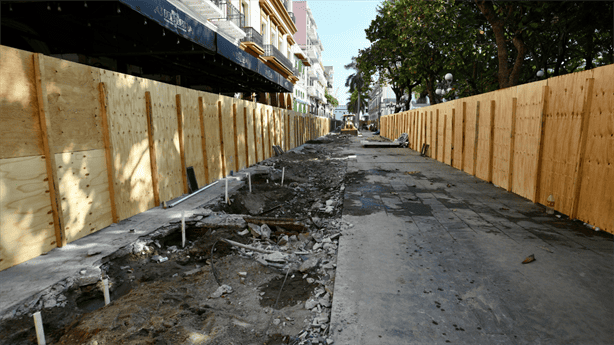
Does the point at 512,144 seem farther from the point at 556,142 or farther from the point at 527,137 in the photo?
the point at 556,142

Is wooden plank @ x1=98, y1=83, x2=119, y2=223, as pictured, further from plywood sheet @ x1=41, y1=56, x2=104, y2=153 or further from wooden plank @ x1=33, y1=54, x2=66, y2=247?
wooden plank @ x1=33, y1=54, x2=66, y2=247

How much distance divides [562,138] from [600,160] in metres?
0.96

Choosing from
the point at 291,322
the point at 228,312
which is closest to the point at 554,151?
the point at 291,322

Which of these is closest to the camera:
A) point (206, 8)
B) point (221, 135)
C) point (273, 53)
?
point (221, 135)

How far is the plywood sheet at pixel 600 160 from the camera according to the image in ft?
14.8

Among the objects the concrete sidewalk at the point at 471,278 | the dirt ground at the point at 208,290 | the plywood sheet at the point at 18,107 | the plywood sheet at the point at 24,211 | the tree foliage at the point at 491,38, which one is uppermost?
the tree foliage at the point at 491,38

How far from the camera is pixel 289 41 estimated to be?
3872cm

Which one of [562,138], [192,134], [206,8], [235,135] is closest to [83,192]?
[192,134]

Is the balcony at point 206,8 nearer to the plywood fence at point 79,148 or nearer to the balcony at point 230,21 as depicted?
the balcony at point 230,21

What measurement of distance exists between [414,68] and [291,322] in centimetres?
2455

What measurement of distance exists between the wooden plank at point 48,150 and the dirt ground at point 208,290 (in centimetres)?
90

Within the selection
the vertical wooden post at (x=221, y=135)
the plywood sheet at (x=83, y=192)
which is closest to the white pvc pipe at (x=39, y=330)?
the plywood sheet at (x=83, y=192)

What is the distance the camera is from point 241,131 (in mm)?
A: 11438

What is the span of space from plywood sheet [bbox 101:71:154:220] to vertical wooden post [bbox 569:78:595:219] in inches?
284
